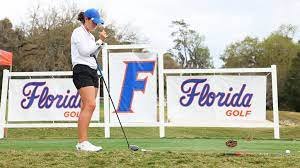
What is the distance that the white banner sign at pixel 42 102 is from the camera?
10.5 m

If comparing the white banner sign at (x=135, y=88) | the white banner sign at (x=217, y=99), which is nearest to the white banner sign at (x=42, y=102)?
the white banner sign at (x=135, y=88)

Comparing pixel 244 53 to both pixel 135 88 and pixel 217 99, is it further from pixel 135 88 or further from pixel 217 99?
pixel 135 88

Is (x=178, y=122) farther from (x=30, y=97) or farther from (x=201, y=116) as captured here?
(x=30, y=97)

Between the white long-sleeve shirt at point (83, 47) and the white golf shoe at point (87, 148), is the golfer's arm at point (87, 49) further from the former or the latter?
the white golf shoe at point (87, 148)

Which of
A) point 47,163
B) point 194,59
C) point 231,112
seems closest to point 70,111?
point 231,112

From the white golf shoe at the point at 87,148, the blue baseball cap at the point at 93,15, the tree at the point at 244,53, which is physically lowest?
the white golf shoe at the point at 87,148

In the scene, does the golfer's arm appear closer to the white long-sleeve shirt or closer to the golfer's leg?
the white long-sleeve shirt

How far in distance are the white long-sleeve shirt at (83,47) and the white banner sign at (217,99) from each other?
3834 mm

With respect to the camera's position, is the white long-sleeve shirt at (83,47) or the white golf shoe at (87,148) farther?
the white long-sleeve shirt at (83,47)

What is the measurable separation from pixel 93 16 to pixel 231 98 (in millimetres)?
4376

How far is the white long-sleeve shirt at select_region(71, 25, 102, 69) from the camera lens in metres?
6.45

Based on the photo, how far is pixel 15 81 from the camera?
34.8 feet

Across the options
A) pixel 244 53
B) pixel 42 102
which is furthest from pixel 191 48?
pixel 42 102

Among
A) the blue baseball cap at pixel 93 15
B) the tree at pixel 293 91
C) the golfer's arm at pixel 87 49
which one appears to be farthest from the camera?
the tree at pixel 293 91
